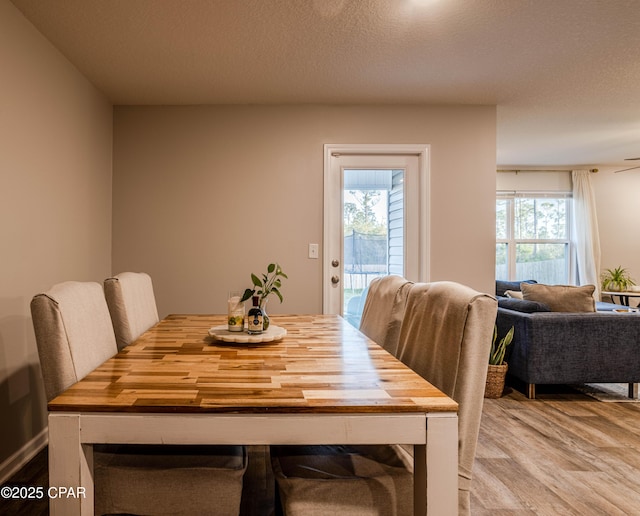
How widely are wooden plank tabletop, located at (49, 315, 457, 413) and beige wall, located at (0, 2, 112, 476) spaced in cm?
102

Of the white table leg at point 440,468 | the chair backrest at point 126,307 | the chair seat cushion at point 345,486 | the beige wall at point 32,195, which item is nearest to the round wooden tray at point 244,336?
the chair backrest at point 126,307

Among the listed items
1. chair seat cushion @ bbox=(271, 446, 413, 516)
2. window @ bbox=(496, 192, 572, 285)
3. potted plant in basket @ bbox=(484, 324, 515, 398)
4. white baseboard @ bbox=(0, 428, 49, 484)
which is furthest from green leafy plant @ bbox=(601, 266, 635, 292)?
white baseboard @ bbox=(0, 428, 49, 484)

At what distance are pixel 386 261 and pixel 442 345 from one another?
2564 millimetres

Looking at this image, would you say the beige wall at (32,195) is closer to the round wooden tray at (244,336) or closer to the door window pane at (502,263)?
the round wooden tray at (244,336)

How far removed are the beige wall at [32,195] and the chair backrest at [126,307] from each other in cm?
66

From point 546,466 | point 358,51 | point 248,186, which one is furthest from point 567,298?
point 248,186

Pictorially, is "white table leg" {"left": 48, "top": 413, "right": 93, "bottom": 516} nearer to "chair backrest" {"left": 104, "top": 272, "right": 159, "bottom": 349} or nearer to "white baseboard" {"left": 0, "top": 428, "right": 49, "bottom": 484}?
"chair backrest" {"left": 104, "top": 272, "right": 159, "bottom": 349}

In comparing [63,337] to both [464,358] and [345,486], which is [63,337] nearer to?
[345,486]

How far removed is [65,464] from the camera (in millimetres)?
1031

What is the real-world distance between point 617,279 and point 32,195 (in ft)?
22.8

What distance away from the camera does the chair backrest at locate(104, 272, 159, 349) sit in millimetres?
1927

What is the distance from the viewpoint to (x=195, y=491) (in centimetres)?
124

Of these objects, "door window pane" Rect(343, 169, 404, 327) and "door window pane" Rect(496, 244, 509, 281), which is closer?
"door window pane" Rect(343, 169, 404, 327)

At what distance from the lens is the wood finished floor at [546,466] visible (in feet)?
6.28
